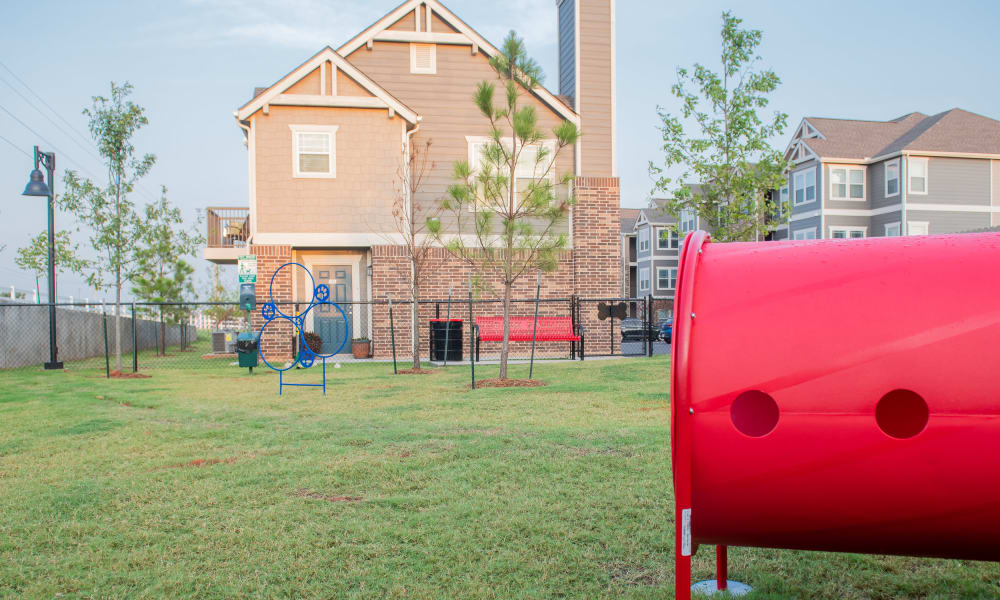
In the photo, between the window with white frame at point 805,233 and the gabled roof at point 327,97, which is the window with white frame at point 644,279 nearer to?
the window with white frame at point 805,233

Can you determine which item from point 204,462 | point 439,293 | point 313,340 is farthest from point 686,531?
point 439,293

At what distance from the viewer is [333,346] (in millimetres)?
19281

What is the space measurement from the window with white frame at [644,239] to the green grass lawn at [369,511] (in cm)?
4597

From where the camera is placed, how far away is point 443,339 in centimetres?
1719

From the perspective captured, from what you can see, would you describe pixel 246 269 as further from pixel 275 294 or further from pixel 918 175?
pixel 918 175

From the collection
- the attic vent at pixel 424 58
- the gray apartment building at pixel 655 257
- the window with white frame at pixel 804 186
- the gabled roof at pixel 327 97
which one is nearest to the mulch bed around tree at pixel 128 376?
the gabled roof at pixel 327 97

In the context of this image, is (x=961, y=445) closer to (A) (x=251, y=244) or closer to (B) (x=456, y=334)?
(B) (x=456, y=334)

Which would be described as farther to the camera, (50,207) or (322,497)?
(50,207)

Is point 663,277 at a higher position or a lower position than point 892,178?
lower

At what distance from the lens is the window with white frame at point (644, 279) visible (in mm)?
53491

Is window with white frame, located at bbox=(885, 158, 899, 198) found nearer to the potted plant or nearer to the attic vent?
the attic vent

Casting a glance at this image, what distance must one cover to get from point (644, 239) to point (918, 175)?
2128 centimetres

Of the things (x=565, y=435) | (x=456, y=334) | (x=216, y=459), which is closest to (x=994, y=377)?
(x=565, y=435)

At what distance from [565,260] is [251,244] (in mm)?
8237
